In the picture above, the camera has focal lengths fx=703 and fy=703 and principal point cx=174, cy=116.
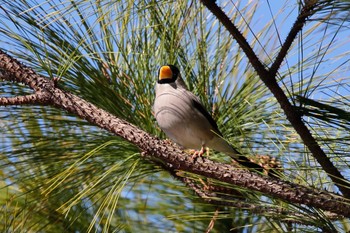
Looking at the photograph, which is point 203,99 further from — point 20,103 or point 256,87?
point 20,103

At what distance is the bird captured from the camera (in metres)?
1.56

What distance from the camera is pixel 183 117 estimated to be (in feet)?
5.40

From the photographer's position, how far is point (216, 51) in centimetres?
173

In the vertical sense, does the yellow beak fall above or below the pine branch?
above

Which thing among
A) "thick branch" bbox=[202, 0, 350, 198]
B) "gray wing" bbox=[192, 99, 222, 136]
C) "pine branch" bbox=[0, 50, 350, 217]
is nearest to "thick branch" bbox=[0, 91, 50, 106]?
"pine branch" bbox=[0, 50, 350, 217]

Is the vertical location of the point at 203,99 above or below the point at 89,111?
above

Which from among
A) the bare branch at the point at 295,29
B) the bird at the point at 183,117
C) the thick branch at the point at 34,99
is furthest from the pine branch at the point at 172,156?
the bird at the point at 183,117

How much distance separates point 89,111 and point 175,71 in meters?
0.43

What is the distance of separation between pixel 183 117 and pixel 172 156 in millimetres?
467

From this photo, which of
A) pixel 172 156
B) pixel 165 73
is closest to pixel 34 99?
pixel 172 156

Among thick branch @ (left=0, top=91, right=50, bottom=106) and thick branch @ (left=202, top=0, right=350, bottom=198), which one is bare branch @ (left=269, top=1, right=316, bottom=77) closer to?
thick branch @ (left=202, top=0, right=350, bottom=198)

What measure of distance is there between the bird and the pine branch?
0.32 metres

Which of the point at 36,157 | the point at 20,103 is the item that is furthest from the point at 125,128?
the point at 36,157

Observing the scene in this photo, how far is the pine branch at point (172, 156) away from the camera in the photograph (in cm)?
111
